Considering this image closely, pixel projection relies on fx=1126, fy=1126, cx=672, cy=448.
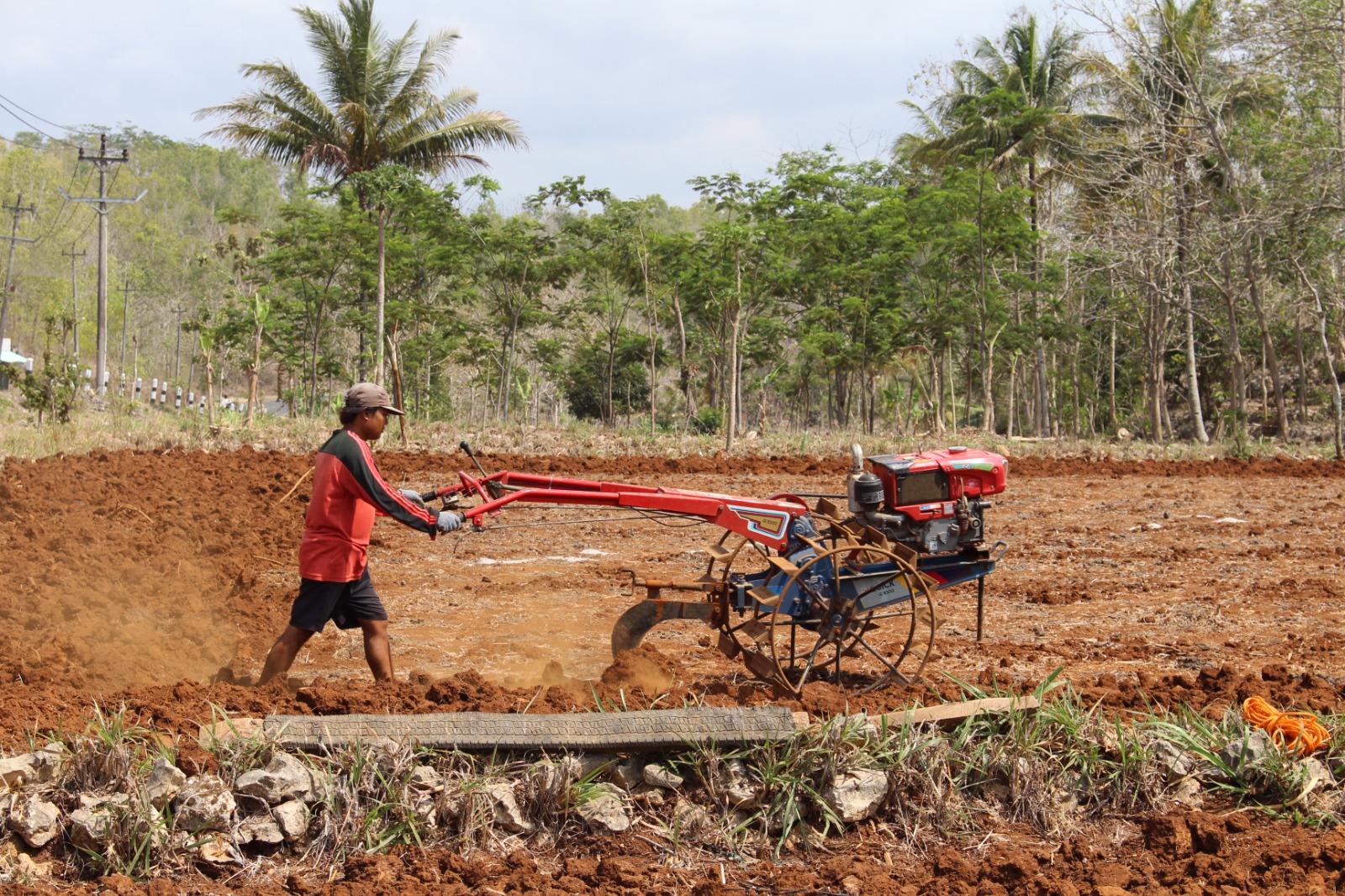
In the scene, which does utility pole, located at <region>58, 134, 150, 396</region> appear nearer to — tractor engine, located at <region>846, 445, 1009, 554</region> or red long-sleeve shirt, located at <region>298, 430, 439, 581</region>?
red long-sleeve shirt, located at <region>298, 430, 439, 581</region>

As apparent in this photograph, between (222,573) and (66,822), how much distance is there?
15.6 ft

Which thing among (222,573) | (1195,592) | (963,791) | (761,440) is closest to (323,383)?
(761,440)

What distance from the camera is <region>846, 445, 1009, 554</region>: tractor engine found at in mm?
5754

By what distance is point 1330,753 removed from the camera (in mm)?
4633

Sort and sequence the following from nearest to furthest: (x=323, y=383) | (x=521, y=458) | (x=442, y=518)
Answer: (x=442, y=518) < (x=521, y=458) < (x=323, y=383)

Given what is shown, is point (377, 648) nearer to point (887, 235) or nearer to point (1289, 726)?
point (1289, 726)

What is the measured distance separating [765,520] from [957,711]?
1353 millimetres

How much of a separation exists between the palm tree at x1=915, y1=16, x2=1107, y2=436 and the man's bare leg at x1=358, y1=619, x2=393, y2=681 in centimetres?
2447

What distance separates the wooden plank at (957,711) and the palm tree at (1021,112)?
24198 millimetres

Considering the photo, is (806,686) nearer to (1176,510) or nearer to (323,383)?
(1176,510)

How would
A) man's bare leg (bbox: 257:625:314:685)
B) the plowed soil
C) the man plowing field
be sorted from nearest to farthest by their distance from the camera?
the plowed soil → the man plowing field → man's bare leg (bbox: 257:625:314:685)

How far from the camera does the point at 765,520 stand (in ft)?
18.2

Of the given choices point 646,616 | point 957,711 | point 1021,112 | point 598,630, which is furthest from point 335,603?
point 1021,112

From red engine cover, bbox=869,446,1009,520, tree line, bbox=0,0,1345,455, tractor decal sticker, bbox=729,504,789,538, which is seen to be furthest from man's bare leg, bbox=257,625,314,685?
tree line, bbox=0,0,1345,455
